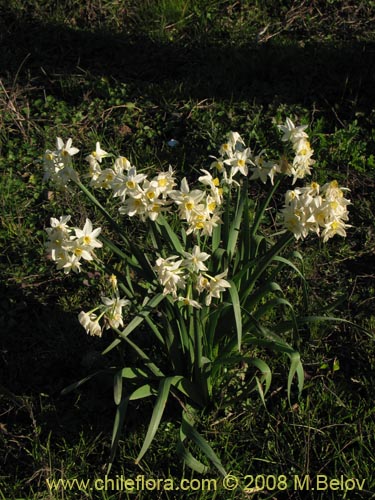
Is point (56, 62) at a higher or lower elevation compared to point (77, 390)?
higher

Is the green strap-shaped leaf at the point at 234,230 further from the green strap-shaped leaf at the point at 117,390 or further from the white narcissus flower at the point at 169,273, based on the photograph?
the green strap-shaped leaf at the point at 117,390

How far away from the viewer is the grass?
2402 millimetres

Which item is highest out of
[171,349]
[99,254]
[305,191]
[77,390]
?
[305,191]

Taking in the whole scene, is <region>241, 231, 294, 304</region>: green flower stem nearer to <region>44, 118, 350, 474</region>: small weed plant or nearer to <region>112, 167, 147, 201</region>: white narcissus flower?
<region>44, 118, 350, 474</region>: small weed plant

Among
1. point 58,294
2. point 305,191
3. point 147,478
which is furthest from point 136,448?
point 305,191

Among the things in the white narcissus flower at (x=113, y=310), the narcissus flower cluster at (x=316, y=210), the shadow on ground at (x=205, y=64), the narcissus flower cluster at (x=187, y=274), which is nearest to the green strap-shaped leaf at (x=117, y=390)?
the white narcissus flower at (x=113, y=310)

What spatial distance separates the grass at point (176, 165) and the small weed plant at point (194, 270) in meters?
0.22

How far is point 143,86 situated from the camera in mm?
4172

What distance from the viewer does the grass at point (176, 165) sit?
2.40 metres

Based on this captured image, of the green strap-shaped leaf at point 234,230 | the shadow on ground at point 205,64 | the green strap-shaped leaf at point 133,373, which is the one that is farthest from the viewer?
the shadow on ground at point 205,64

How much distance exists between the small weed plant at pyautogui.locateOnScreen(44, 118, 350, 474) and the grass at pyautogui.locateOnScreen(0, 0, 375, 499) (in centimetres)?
22

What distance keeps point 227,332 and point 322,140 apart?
69.4 inches

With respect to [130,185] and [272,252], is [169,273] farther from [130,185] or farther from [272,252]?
[272,252]

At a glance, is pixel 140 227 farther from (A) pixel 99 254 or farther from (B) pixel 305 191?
(B) pixel 305 191
